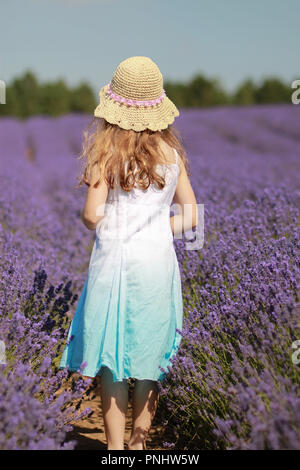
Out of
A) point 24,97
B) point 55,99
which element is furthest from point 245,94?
point 24,97

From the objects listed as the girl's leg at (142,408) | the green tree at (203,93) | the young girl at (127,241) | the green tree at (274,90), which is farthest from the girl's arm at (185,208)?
the green tree at (274,90)

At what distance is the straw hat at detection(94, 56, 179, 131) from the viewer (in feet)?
6.13

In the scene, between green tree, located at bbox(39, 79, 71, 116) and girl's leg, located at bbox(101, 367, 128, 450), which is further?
green tree, located at bbox(39, 79, 71, 116)

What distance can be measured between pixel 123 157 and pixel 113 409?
0.88m

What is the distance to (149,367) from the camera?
6.19ft

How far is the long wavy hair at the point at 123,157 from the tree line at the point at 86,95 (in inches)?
1114

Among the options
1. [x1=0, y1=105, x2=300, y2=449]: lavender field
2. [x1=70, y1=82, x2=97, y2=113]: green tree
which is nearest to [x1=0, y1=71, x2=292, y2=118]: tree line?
[x1=70, y1=82, x2=97, y2=113]: green tree

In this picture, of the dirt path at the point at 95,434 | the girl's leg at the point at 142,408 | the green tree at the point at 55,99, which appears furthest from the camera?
the green tree at the point at 55,99

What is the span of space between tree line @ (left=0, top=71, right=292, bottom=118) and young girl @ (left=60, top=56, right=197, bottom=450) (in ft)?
92.8

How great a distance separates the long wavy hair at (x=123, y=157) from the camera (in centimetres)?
186

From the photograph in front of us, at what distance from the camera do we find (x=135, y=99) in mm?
1890
